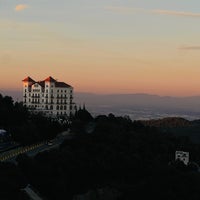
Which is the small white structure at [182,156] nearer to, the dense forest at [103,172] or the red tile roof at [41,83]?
the dense forest at [103,172]

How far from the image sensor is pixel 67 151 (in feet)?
107

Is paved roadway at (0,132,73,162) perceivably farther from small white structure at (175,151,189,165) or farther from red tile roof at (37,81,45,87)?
red tile roof at (37,81,45,87)

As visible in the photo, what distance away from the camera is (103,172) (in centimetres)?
3247

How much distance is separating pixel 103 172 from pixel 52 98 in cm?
4317

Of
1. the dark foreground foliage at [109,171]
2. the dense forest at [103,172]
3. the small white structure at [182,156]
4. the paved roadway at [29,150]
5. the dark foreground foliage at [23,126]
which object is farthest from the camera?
the dark foreground foliage at [23,126]

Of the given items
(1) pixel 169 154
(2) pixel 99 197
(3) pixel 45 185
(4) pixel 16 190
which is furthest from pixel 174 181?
(1) pixel 169 154

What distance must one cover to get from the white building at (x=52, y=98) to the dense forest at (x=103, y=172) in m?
32.2

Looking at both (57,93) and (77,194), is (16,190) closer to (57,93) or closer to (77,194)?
(77,194)

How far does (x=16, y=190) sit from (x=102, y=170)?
8.65 metres

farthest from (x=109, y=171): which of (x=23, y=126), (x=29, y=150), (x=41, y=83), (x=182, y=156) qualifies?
(x=41, y=83)

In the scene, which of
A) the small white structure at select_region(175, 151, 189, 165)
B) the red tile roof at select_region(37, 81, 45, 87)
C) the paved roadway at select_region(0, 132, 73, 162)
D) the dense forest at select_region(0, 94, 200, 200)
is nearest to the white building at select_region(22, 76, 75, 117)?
the red tile roof at select_region(37, 81, 45, 87)

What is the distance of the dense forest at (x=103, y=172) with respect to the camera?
28.1 m

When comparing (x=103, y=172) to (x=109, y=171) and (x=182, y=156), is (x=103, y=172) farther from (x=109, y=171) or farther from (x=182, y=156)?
(x=182, y=156)

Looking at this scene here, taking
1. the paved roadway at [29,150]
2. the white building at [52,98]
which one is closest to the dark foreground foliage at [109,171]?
the paved roadway at [29,150]
